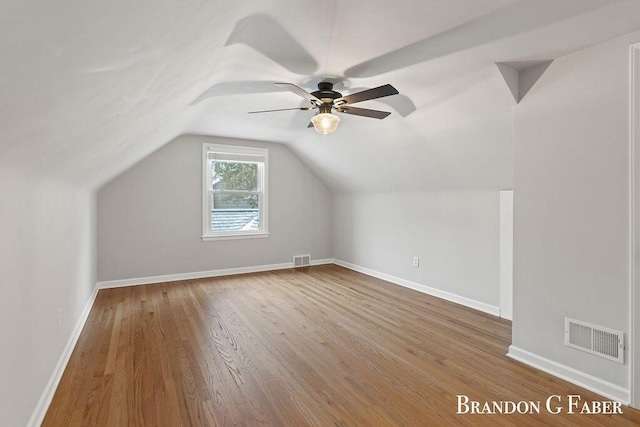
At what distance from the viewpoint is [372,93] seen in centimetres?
239

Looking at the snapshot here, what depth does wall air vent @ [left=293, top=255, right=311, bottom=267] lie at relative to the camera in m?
5.97

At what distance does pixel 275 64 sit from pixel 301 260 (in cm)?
411

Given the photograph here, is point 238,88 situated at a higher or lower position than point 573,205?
higher

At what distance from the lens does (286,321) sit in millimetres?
3314

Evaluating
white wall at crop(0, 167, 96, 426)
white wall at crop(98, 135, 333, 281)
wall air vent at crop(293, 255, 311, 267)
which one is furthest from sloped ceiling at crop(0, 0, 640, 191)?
wall air vent at crop(293, 255, 311, 267)

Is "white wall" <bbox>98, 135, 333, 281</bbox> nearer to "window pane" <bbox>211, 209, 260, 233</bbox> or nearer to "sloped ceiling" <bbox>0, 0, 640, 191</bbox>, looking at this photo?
"window pane" <bbox>211, 209, 260, 233</bbox>

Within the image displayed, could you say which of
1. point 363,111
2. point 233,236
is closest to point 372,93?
point 363,111

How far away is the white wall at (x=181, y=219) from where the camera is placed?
462 cm

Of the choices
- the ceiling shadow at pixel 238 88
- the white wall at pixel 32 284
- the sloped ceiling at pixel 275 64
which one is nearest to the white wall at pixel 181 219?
the sloped ceiling at pixel 275 64

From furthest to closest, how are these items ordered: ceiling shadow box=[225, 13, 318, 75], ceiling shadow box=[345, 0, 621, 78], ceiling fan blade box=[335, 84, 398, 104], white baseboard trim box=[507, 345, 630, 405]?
ceiling fan blade box=[335, 84, 398, 104], white baseboard trim box=[507, 345, 630, 405], ceiling shadow box=[225, 13, 318, 75], ceiling shadow box=[345, 0, 621, 78]

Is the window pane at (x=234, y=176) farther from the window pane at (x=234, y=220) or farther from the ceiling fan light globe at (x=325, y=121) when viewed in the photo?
Answer: the ceiling fan light globe at (x=325, y=121)

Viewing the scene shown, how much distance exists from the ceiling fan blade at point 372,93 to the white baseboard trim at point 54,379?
2.81 meters

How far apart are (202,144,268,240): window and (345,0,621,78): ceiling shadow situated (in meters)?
3.41

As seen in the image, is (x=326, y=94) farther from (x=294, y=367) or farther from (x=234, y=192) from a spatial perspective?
(x=234, y=192)
